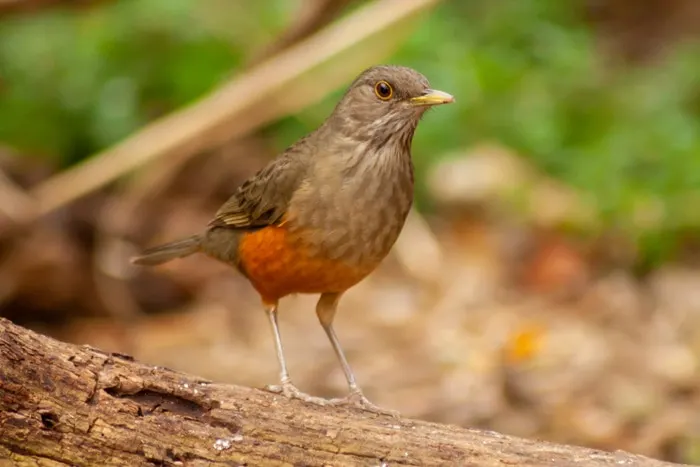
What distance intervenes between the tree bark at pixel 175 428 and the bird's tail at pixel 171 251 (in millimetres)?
2035

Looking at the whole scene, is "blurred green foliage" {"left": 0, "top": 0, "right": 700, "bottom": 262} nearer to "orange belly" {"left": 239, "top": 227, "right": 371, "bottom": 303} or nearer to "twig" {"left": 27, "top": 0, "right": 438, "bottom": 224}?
"twig" {"left": 27, "top": 0, "right": 438, "bottom": 224}

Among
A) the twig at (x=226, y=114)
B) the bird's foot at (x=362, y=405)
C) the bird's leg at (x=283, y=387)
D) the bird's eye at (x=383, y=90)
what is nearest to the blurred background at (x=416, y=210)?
the twig at (x=226, y=114)

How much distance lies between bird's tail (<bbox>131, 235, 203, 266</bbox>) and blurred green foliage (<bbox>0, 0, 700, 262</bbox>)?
4.13m

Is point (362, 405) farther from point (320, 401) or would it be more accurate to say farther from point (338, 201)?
point (338, 201)

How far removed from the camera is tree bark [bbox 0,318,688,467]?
14.0 ft

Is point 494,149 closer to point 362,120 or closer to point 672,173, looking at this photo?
point 672,173

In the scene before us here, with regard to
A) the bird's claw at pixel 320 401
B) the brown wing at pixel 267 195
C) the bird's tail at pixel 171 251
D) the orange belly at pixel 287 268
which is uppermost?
the bird's tail at pixel 171 251

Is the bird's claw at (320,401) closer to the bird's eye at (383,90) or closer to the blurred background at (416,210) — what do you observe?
the bird's eye at (383,90)

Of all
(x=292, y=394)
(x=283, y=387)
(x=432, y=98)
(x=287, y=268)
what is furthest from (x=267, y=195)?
(x=292, y=394)

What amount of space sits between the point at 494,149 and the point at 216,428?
7.23 metres

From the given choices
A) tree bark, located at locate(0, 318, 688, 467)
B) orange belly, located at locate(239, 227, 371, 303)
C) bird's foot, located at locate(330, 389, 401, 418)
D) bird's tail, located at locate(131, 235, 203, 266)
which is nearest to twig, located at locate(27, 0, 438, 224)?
bird's tail, located at locate(131, 235, 203, 266)

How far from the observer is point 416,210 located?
11.1 metres

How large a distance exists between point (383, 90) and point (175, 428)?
219 cm

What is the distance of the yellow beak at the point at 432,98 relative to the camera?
18.3ft
